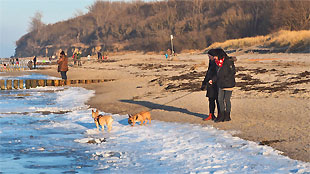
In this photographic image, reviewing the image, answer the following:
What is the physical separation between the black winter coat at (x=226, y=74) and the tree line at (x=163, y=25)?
44.2 metres

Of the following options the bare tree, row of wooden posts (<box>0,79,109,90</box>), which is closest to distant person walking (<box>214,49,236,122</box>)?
row of wooden posts (<box>0,79,109,90</box>)

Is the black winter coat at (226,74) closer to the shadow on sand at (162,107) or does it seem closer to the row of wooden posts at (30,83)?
the shadow on sand at (162,107)

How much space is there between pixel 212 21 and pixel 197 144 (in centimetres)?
7258

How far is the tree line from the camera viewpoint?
198ft

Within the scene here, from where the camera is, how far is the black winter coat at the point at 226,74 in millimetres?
9328

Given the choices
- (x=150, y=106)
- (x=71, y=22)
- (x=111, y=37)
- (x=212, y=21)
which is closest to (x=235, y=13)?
(x=212, y=21)

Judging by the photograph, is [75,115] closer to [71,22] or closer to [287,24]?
[287,24]

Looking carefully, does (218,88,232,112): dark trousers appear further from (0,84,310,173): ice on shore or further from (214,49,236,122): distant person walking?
(0,84,310,173): ice on shore

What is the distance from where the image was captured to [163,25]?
9031 cm

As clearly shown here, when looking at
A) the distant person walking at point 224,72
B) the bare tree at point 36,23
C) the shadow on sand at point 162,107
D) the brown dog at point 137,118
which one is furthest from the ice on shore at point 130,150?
the bare tree at point 36,23

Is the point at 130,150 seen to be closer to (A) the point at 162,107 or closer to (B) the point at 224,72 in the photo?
(B) the point at 224,72

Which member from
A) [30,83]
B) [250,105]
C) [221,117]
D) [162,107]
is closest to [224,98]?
[221,117]

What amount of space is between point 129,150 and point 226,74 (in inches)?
122

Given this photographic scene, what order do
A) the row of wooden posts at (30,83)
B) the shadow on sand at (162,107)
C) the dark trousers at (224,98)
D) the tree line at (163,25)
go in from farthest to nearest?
the tree line at (163,25)
the row of wooden posts at (30,83)
the shadow on sand at (162,107)
the dark trousers at (224,98)
